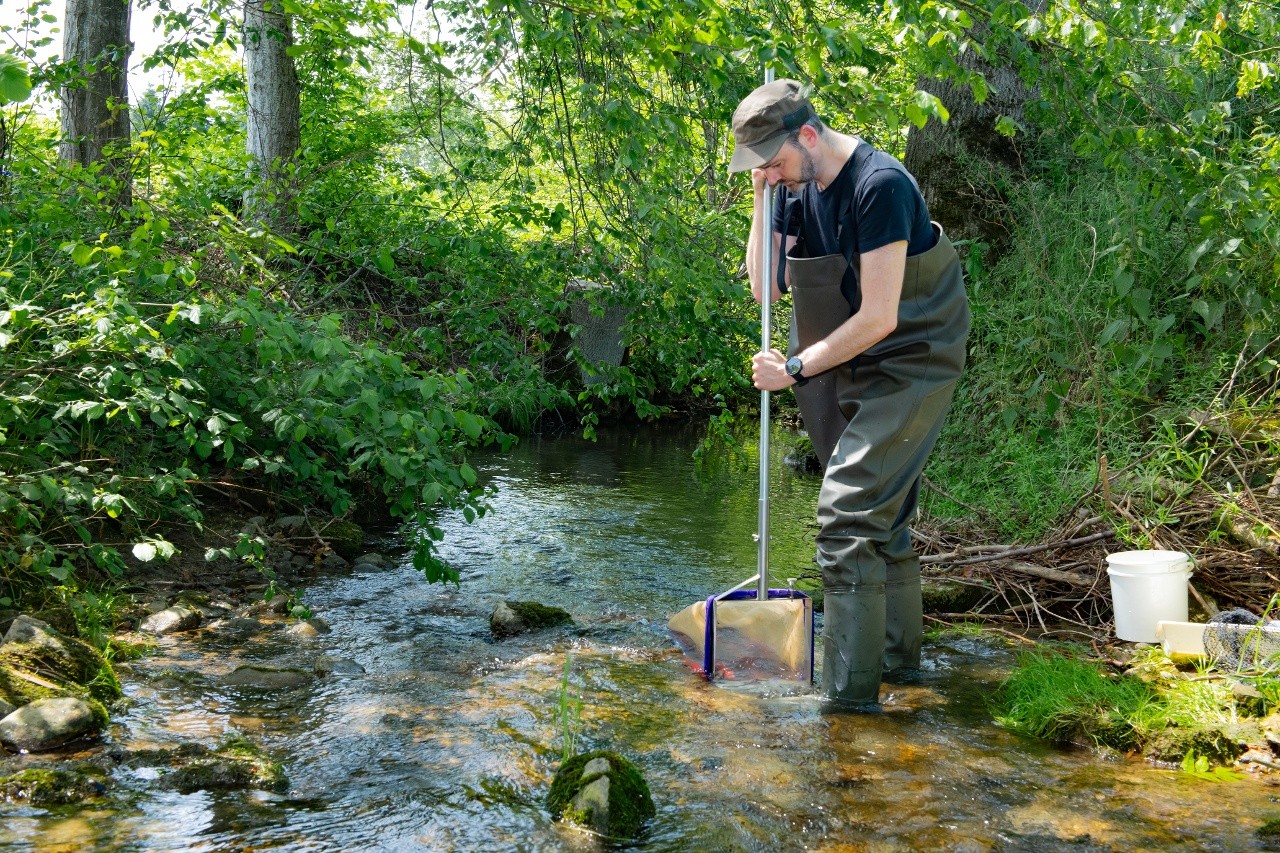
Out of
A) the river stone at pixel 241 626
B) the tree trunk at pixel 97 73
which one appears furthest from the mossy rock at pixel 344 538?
the tree trunk at pixel 97 73

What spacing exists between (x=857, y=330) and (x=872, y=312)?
7cm

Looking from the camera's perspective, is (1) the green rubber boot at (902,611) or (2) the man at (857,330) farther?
(1) the green rubber boot at (902,611)

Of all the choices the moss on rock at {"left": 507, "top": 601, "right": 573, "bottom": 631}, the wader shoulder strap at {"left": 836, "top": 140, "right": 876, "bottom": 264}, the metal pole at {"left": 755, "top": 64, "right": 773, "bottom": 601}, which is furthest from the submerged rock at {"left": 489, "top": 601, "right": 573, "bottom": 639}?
the wader shoulder strap at {"left": 836, "top": 140, "right": 876, "bottom": 264}

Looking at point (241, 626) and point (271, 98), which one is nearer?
point (241, 626)

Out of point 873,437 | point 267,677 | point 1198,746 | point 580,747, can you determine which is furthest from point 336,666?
point 1198,746

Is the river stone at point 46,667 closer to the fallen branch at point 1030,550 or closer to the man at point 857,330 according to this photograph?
the man at point 857,330

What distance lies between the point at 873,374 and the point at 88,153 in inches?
220

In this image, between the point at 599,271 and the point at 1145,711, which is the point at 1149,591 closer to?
the point at 1145,711

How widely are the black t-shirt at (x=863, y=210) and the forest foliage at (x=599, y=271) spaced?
1.21 feet

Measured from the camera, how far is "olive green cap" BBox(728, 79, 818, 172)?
3.33m

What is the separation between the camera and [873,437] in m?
3.49

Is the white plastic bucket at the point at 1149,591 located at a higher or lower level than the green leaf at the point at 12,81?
lower

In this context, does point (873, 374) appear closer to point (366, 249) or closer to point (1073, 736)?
point (1073, 736)

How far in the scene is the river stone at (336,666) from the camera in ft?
12.9
